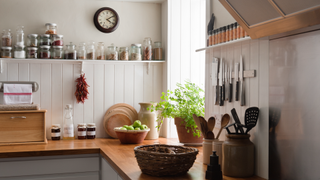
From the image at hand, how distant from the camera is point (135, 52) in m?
2.95

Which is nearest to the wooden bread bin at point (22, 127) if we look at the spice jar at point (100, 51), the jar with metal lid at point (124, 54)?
the spice jar at point (100, 51)

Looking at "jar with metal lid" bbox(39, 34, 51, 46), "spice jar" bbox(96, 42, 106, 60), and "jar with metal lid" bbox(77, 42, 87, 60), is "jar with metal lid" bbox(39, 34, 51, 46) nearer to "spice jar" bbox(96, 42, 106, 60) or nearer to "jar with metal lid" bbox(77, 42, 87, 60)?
"jar with metal lid" bbox(77, 42, 87, 60)

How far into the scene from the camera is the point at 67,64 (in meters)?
2.84

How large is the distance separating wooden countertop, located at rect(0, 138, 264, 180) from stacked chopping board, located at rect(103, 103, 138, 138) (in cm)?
17

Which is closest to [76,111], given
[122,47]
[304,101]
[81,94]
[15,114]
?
[81,94]

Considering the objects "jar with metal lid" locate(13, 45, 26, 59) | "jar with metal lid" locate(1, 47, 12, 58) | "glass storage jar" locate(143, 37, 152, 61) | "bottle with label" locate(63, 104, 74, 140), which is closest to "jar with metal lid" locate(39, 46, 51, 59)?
"jar with metal lid" locate(13, 45, 26, 59)

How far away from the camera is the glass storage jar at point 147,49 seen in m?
2.96

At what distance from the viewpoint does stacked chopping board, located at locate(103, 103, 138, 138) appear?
2.88m

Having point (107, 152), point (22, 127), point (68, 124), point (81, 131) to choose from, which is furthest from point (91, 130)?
point (107, 152)

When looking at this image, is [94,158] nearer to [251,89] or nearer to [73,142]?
[73,142]

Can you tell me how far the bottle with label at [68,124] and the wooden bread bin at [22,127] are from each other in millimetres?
267

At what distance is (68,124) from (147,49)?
104cm

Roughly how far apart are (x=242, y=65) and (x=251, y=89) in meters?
Result: 0.14

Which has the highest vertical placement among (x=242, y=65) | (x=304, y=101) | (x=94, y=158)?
(x=242, y=65)
